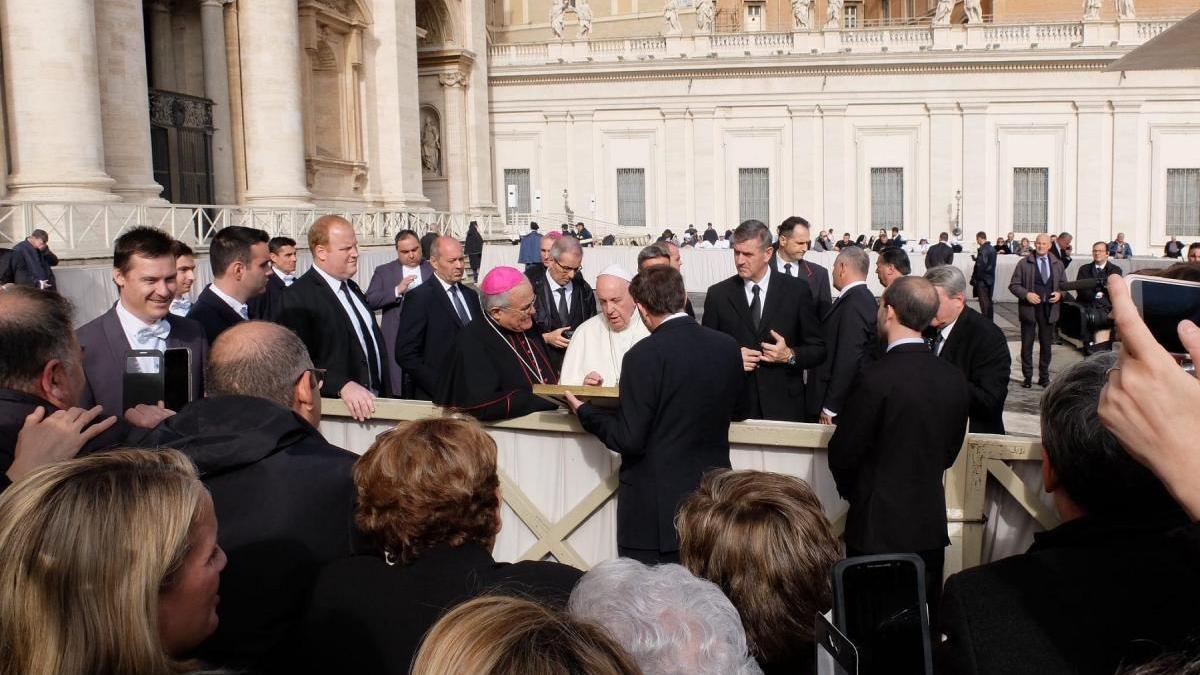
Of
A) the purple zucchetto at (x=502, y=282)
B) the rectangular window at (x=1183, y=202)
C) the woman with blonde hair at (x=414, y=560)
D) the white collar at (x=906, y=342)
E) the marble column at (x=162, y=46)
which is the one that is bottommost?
the woman with blonde hair at (x=414, y=560)

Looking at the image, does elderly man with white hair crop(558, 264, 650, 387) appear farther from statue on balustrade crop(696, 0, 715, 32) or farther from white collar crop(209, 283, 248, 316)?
statue on balustrade crop(696, 0, 715, 32)

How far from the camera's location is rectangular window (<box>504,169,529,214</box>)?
4012 centimetres

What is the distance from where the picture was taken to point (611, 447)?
4215 mm

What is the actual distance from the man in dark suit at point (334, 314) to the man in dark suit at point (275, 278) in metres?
0.81

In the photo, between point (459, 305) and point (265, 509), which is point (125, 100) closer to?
point (459, 305)

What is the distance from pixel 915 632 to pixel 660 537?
240 centimetres

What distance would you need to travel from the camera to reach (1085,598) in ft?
6.06

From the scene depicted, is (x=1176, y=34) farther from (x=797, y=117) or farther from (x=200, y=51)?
(x=797, y=117)

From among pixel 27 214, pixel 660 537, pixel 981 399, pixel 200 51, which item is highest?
pixel 200 51

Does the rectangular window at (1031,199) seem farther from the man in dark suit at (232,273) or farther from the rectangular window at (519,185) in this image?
the man in dark suit at (232,273)

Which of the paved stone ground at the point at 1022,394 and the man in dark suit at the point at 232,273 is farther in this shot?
the paved stone ground at the point at 1022,394

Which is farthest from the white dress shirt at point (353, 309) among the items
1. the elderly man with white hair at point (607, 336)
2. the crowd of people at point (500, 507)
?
the elderly man with white hair at point (607, 336)

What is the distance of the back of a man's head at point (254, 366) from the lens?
332 cm

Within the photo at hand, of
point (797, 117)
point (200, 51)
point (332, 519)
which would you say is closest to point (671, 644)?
point (332, 519)
